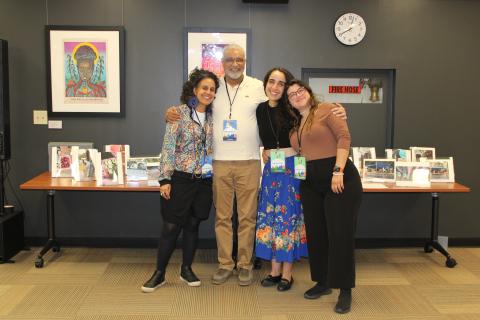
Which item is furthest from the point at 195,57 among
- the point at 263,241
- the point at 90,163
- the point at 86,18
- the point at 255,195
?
the point at 263,241

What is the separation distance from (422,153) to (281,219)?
172 centimetres

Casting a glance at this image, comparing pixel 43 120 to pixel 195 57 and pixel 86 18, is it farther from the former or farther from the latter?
pixel 195 57

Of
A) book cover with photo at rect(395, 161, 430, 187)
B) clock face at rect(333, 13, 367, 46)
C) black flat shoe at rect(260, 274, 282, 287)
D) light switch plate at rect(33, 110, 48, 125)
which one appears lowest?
black flat shoe at rect(260, 274, 282, 287)

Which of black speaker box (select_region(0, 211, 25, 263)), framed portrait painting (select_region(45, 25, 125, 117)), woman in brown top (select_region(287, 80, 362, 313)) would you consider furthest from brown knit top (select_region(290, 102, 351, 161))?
black speaker box (select_region(0, 211, 25, 263))

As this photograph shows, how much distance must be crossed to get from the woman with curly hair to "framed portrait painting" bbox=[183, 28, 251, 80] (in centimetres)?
109

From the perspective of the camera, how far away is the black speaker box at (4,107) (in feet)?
12.4

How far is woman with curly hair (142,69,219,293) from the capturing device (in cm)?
304

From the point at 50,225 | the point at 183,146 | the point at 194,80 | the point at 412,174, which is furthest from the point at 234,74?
the point at 50,225

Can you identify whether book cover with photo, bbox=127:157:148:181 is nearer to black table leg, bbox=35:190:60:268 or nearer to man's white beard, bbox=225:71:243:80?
black table leg, bbox=35:190:60:268

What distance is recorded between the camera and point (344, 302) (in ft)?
9.46

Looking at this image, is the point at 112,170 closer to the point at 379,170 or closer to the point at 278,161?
the point at 278,161

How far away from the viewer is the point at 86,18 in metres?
4.11

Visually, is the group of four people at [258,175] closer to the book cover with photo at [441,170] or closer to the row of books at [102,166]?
the row of books at [102,166]

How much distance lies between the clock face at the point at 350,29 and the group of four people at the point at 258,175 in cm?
140
